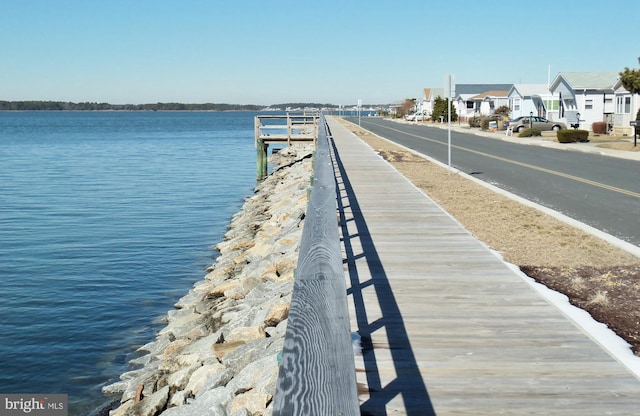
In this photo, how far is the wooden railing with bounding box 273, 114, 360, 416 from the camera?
2.70m

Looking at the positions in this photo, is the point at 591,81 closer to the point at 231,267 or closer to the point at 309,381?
the point at 231,267

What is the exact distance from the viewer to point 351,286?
731 centimetres

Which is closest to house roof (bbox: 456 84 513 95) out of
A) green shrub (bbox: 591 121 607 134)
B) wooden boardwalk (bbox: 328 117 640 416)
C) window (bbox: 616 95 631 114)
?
green shrub (bbox: 591 121 607 134)

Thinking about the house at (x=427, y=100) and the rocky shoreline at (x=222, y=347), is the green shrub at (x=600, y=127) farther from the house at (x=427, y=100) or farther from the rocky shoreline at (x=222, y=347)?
the house at (x=427, y=100)

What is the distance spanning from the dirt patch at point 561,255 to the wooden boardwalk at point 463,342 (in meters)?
0.62

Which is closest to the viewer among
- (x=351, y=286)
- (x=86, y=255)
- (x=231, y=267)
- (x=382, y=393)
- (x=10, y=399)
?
(x=382, y=393)

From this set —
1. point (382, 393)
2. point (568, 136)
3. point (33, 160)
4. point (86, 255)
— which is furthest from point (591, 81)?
point (382, 393)

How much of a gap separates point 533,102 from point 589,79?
11.4 metres

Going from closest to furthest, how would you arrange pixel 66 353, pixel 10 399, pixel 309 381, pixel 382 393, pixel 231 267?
pixel 309 381, pixel 382 393, pixel 10 399, pixel 66 353, pixel 231 267

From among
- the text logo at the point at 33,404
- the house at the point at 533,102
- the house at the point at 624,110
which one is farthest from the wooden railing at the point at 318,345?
the house at the point at 533,102

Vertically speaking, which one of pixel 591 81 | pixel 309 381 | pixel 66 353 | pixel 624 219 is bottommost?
pixel 66 353

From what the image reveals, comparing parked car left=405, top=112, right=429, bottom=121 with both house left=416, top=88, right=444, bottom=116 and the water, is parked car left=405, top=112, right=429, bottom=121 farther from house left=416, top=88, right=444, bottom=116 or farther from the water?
the water

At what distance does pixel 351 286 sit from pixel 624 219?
27.0 feet

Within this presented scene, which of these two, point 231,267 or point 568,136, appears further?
point 568,136
